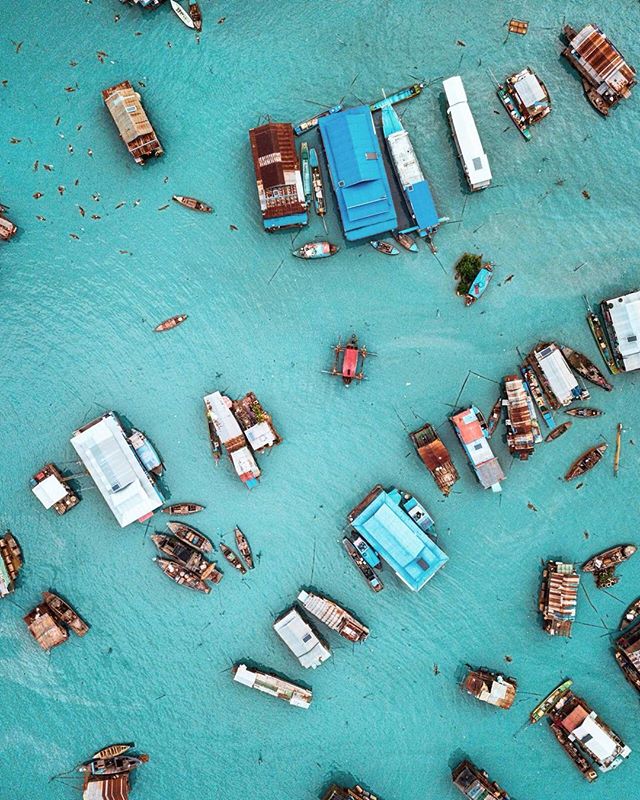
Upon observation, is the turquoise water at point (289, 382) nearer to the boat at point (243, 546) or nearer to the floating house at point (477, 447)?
the boat at point (243, 546)

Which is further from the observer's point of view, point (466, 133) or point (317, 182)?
point (317, 182)

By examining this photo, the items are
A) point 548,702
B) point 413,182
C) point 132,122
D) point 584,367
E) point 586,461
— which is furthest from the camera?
point 548,702

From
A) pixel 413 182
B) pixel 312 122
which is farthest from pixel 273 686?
pixel 312 122

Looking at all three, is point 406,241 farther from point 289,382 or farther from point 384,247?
point 289,382

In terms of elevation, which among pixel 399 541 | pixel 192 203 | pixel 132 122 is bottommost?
pixel 399 541

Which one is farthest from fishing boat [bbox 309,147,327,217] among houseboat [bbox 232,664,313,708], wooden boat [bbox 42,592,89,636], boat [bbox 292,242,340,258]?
wooden boat [bbox 42,592,89,636]

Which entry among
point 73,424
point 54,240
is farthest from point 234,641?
point 54,240
